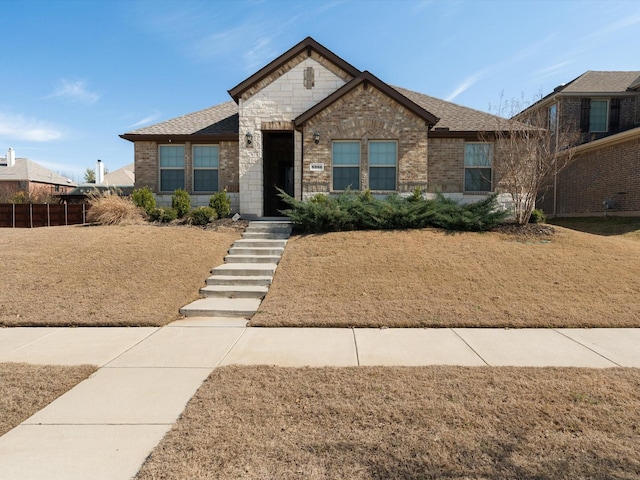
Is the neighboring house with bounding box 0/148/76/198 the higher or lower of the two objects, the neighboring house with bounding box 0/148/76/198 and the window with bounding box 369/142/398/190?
the higher

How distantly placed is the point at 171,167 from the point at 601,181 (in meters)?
20.0

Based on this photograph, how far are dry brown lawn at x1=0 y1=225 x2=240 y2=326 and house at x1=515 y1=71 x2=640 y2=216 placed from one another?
17.4 metres

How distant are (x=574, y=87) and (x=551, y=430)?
2466 cm

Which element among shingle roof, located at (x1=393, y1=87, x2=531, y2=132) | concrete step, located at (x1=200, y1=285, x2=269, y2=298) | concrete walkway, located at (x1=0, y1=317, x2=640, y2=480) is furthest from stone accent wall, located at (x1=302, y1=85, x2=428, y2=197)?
concrete walkway, located at (x1=0, y1=317, x2=640, y2=480)

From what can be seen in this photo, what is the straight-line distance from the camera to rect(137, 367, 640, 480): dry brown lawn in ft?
8.76

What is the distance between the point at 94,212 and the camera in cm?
1273

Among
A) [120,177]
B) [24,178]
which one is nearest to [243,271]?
[120,177]

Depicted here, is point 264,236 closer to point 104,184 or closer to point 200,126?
point 200,126

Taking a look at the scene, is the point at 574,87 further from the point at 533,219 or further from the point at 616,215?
the point at 533,219

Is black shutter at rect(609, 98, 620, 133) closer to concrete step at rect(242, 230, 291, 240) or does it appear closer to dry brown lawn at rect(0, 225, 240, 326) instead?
concrete step at rect(242, 230, 291, 240)

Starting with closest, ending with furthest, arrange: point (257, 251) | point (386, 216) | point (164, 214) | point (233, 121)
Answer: point (257, 251) < point (386, 216) < point (164, 214) < point (233, 121)

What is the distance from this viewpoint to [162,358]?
4.89m

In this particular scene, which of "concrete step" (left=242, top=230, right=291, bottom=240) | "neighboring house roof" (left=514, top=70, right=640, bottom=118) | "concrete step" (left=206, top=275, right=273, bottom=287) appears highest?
"neighboring house roof" (left=514, top=70, right=640, bottom=118)

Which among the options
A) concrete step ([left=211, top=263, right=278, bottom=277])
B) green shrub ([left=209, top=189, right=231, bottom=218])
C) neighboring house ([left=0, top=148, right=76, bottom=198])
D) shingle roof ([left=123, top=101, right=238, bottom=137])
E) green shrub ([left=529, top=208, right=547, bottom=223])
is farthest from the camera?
neighboring house ([left=0, top=148, right=76, bottom=198])
